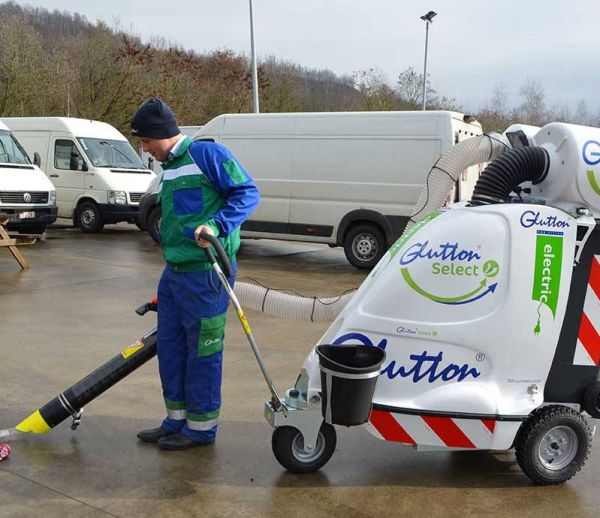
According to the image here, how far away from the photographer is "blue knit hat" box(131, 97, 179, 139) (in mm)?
3816

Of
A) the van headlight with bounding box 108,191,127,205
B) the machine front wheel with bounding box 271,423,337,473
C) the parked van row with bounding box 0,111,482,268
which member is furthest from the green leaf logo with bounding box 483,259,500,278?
the van headlight with bounding box 108,191,127,205

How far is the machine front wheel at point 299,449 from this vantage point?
360 cm

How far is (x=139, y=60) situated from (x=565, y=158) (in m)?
27.3

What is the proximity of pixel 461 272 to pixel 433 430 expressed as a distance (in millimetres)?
802

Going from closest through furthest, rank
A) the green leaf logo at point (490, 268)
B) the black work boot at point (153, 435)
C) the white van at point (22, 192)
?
1. the green leaf logo at point (490, 268)
2. the black work boot at point (153, 435)
3. the white van at point (22, 192)

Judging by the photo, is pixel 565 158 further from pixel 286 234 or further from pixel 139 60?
pixel 139 60

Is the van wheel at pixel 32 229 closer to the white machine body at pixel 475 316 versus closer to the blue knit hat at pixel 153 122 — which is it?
the blue knit hat at pixel 153 122

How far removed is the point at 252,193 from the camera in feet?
12.6

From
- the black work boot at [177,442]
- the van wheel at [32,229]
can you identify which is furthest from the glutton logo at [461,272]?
the van wheel at [32,229]

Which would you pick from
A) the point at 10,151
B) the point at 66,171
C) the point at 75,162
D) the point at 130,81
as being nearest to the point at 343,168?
the point at 10,151

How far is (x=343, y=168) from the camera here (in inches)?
441

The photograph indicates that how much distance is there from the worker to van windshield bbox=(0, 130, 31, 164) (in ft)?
32.2

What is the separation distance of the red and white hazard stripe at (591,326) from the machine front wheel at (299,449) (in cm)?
136

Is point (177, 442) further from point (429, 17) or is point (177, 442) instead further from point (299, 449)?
point (429, 17)
